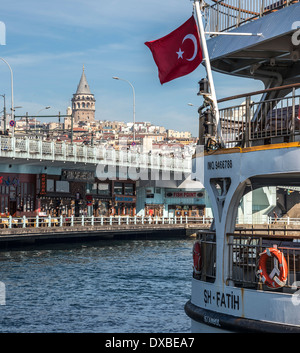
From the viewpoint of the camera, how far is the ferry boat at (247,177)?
11.4m

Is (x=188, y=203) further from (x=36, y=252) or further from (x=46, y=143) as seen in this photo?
(x=36, y=252)

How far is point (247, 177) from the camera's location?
11828mm

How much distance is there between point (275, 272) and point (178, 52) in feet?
15.5

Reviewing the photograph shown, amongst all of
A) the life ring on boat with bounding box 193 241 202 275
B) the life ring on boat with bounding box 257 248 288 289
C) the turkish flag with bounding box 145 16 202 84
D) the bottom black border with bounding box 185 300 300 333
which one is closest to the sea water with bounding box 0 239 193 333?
the life ring on boat with bounding box 193 241 202 275

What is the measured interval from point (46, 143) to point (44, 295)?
86.2ft

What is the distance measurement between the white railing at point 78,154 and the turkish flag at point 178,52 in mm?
35803

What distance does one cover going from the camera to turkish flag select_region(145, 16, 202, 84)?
43.0 ft

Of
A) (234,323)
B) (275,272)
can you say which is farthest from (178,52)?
(234,323)

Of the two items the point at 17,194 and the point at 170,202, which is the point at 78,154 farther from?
the point at 170,202

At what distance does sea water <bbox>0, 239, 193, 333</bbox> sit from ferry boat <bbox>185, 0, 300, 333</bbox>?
7.58 meters

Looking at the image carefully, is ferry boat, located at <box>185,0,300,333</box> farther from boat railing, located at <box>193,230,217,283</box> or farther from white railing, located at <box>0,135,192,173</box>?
white railing, located at <box>0,135,192,173</box>

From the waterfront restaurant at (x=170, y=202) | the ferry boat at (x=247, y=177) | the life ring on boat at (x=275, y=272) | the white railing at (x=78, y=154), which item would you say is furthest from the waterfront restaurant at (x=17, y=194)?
the life ring on boat at (x=275, y=272)
